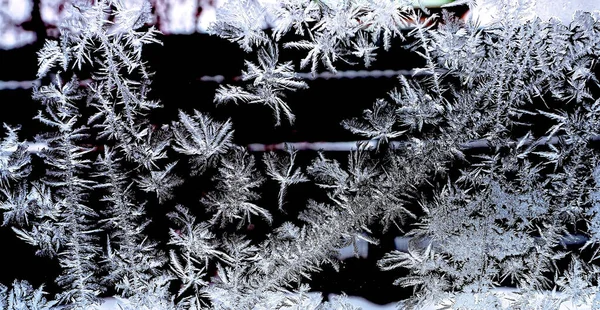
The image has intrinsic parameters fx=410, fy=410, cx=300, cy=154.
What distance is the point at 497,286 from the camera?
2.94 ft

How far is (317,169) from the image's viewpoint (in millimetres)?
857

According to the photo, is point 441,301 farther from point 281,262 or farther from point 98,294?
point 98,294

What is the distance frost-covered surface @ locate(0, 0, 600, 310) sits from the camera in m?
0.81

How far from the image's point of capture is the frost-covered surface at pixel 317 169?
0.81 meters

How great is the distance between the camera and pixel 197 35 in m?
0.85

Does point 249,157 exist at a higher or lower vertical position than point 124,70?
lower

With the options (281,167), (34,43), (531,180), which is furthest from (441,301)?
(34,43)

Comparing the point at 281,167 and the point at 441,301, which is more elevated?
the point at 281,167

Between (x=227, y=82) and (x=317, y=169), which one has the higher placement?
(x=227, y=82)

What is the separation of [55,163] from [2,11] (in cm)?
34

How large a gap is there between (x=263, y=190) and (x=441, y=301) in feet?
1.48

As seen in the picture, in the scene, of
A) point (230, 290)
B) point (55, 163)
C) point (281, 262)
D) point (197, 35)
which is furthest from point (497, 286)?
point (55, 163)

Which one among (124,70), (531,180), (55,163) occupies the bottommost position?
(531,180)

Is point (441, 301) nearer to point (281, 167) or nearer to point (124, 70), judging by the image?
point (281, 167)
